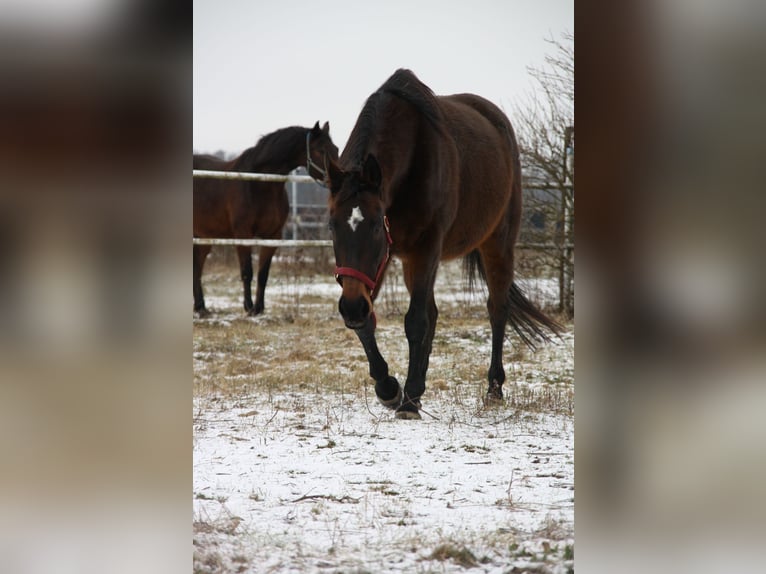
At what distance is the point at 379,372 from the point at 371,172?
1.07 metres

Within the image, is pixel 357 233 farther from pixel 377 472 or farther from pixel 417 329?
pixel 377 472

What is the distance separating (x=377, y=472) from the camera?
2586 mm

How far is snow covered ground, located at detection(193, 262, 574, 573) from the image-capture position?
1.72 metres

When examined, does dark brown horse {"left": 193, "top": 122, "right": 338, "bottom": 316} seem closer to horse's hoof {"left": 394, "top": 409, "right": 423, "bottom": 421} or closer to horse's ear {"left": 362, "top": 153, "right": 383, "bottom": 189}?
horse's hoof {"left": 394, "top": 409, "right": 423, "bottom": 421}

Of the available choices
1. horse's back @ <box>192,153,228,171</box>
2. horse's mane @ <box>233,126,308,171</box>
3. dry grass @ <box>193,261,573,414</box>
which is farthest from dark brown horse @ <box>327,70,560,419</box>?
horse's back @ <box>192,153,228,171</box>

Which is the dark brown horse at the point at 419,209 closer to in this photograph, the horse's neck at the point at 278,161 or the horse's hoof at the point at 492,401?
the horse's hoof at the point at 492,401

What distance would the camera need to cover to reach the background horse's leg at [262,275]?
7514 millimetres

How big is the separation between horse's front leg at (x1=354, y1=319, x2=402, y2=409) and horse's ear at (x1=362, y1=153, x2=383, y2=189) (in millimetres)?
748

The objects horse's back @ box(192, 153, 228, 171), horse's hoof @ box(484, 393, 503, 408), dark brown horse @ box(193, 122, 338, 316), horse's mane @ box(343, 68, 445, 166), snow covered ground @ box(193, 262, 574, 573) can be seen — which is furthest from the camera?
horse's back @ box(192, 153, 228, 171)
